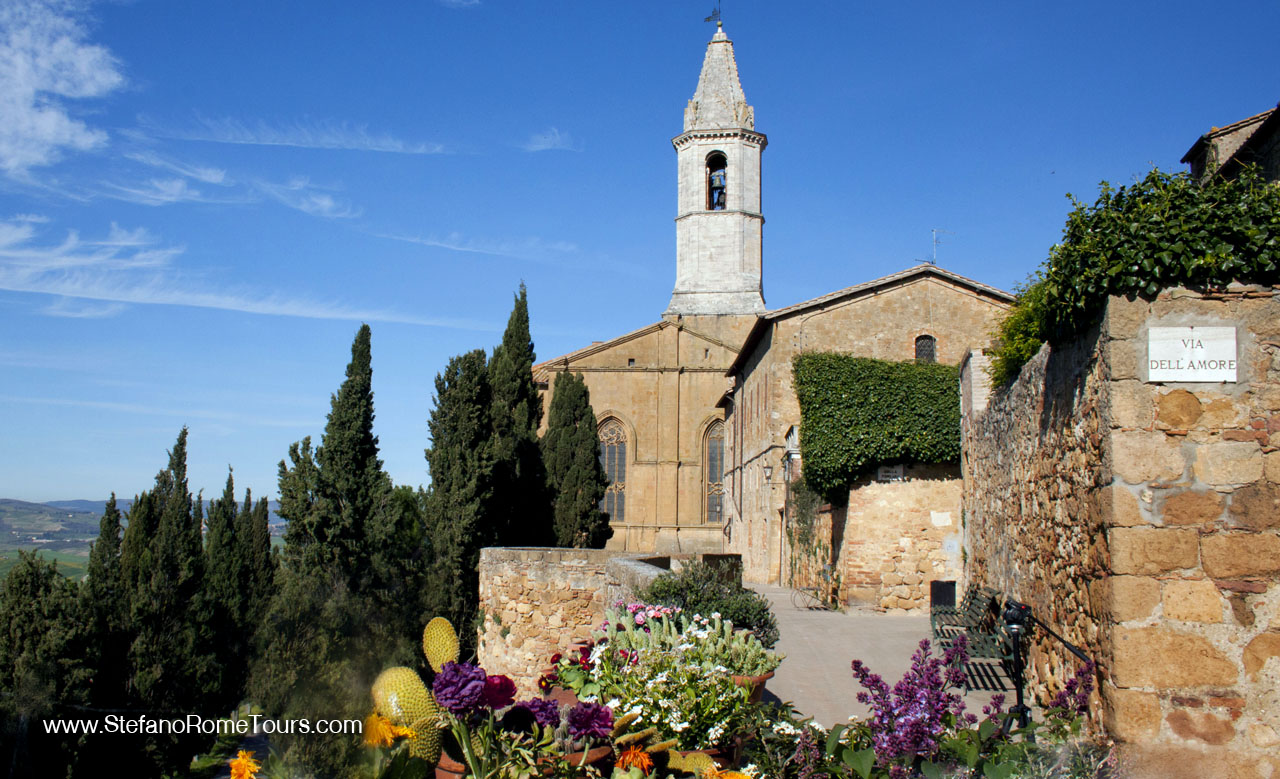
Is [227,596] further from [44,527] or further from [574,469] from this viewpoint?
[44,527]

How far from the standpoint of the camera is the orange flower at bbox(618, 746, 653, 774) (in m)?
3.42

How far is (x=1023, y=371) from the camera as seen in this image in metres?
7.18

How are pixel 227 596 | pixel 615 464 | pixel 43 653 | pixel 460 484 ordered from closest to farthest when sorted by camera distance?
1. pixel 43 653
2. pixel 460 484
3. pixel 227 596
4. pixel 615 464

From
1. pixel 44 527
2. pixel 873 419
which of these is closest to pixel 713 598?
pixel 873 419

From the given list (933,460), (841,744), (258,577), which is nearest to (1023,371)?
(841,744)

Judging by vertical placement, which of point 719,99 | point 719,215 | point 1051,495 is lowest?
point 1051,495

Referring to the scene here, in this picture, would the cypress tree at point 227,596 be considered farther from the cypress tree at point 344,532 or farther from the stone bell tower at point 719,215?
the stone bell tower at point 719,215

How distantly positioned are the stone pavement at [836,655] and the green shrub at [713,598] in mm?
721

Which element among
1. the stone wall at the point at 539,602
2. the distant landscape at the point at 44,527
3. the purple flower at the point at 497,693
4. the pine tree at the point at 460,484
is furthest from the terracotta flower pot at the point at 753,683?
the distant landscape at the point at 44,527

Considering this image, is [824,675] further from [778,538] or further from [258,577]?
[258,577]

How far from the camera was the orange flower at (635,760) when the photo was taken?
342cm

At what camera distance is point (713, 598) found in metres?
7.59

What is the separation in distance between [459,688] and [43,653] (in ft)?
47.9

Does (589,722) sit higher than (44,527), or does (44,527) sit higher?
→ (589,722)
